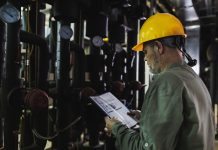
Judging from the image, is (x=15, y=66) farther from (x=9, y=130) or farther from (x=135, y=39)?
(x=135, y=39)

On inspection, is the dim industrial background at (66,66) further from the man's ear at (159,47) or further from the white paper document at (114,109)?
the man's ear at (159,47)

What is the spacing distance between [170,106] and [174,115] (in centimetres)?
4

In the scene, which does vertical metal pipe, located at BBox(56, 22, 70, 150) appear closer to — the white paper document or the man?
the white paper document

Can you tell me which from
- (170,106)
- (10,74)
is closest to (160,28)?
(170,106)

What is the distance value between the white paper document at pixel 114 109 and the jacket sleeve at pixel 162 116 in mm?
388

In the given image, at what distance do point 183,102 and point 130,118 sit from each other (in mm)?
567

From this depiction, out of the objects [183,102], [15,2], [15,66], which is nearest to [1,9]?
[15,2]

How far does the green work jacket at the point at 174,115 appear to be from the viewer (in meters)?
0.98

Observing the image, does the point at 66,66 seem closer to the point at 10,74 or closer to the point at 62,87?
the point at 62,87

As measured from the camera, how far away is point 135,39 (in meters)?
3.25

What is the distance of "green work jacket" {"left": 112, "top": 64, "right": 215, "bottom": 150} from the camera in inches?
38.5

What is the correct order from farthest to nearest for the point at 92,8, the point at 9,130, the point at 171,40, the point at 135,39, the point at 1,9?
the point at 135,39
the point at 92,8
the point at 9,130
the point at 1,9
the point at 171,40

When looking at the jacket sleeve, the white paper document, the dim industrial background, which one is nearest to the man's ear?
the jacket sleeve

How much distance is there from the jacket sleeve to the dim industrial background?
65 cm
